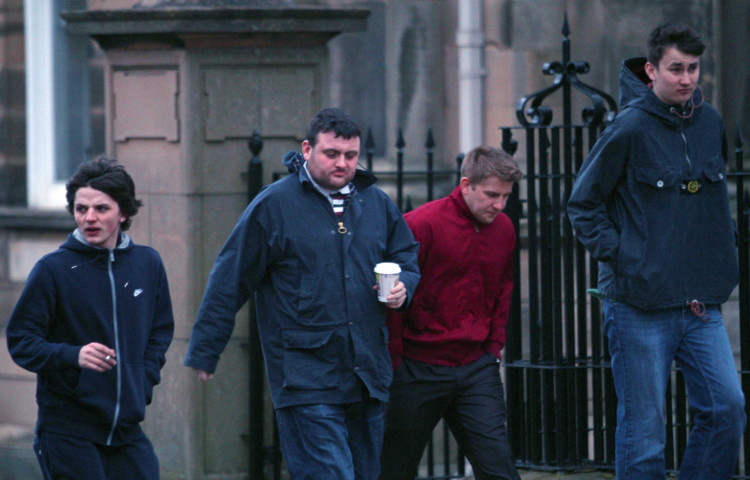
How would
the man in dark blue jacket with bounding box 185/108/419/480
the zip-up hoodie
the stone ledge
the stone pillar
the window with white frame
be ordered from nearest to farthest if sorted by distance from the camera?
the zip-up hoodie
the man in dark blue jacket with bounding box 185/108/419/480
the stone ledge
the stone pillar
the window with white frame

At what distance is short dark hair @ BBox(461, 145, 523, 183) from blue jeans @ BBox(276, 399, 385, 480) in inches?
38.8

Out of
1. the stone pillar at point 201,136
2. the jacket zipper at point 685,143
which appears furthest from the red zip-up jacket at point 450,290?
the stone pillar at point 201,136

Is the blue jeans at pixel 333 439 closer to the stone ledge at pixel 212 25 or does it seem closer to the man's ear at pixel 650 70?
the man's ear at pixel 650 70

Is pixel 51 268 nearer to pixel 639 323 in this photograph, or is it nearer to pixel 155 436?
pixel 639 323

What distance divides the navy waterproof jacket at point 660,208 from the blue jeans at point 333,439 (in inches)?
41.5

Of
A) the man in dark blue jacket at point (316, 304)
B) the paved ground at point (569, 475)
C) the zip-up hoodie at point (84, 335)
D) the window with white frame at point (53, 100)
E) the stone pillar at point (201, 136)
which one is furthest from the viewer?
the window with white frame at point (53, 100)

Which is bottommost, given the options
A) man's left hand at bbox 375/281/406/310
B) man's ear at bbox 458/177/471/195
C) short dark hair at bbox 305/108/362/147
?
man's left hand at bbox 375/281/406/310

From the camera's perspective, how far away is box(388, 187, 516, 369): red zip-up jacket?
18.3ft

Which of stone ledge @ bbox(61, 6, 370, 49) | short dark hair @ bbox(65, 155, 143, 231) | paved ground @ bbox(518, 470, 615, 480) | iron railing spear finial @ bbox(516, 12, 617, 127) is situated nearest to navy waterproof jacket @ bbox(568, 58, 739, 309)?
iron railing spear finial @ bbox(516, 12, 617, 127)

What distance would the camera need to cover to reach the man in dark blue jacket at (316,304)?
200 inches

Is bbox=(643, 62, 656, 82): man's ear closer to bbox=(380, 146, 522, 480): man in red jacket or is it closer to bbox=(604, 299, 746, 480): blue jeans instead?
bbox=(380, 146, 522, 480): man in red jacket

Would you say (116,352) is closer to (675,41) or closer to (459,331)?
(459,331)

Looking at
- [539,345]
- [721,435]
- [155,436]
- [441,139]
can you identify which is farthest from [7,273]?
[721,435]

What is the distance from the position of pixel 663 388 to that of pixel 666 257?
1.60ft
